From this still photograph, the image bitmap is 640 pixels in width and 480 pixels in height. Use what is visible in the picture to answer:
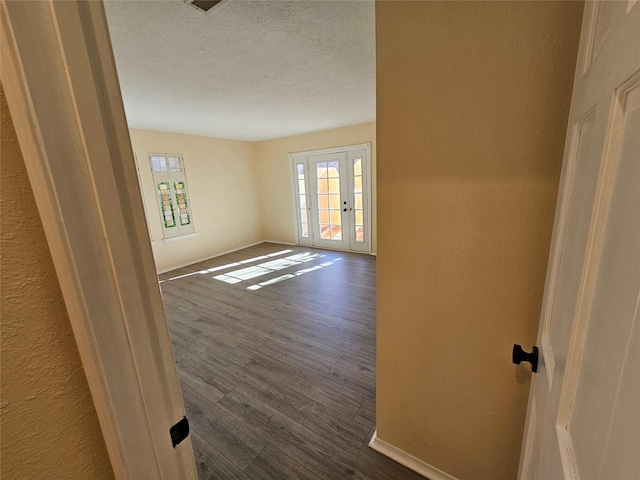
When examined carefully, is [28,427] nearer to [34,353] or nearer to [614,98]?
[34,353]

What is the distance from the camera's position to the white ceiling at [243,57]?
149 centimetres

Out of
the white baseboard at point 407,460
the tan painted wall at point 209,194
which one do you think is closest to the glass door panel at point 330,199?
the tan painted wall at point 209,194

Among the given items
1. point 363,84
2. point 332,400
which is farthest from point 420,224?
point 363,84

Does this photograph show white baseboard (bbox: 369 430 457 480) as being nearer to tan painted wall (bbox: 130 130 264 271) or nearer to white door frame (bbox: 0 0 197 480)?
white door frame (bbox: 0 0 197 480)

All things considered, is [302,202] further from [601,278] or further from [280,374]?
[601,278]

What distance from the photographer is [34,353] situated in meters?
0.43

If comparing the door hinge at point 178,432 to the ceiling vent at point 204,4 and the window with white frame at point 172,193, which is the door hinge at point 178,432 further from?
the window with white frame at point 172,193

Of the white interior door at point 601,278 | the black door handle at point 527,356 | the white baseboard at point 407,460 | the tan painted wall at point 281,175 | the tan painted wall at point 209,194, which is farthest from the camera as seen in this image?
the tan painted wall at point 281,175

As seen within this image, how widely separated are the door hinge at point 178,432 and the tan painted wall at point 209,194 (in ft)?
14.5

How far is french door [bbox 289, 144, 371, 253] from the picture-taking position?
4914mm

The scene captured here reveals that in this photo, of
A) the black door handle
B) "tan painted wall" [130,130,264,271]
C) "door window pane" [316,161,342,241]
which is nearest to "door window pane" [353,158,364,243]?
"door window pane" [316,161,342,241]

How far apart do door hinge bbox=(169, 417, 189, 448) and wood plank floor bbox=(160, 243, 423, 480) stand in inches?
42.1

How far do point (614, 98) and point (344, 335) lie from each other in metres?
2.43

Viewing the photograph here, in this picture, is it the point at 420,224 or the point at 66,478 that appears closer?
the point at 66,478
